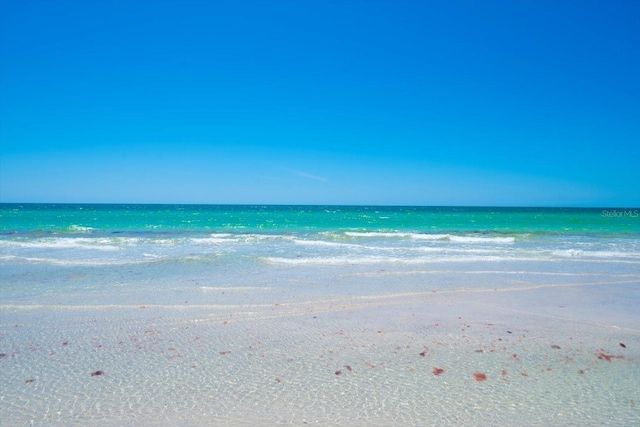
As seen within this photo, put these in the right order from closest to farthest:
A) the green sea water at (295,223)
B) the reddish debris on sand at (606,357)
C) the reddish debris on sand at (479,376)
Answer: the reddish debris on sand at (479,376) → the reddish debris on sand at (606,357) → the green sea water at (295,223)

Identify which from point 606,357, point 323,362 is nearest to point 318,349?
point 323,362

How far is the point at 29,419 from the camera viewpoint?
3834 millimetres

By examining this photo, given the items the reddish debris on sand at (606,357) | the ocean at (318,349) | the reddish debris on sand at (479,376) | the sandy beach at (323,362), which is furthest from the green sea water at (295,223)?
the reddish debris on sand at (479,376)

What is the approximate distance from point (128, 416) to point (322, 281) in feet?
24.1

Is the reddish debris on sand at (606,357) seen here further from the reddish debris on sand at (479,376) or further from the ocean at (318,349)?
the reddish debris on sand at (479,376)

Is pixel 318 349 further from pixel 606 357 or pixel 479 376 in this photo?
pixel 606 357

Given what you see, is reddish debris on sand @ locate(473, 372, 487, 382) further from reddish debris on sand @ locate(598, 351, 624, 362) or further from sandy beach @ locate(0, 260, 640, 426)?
reddish debris on sand @ locate(598, 351, 624, 362)

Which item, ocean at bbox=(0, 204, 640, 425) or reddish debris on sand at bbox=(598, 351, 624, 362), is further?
reddish debris on sand at bbox=(598, 351, 624, 362)

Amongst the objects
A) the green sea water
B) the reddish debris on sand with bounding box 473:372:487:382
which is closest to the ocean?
the reddish debris on sand with bounding box 473:372:487:382

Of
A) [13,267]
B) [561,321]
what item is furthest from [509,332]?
[13,267]

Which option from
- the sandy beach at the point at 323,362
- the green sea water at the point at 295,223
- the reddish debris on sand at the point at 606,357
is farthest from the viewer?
the green sea water at the point at 295,223

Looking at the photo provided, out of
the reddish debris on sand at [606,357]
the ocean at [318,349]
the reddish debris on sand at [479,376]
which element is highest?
the reddish debris on sand at [606,357]

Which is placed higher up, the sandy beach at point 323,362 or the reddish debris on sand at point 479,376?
the reddish debris on sand at point 479,376

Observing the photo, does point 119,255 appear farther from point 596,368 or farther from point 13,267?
point 596,368
